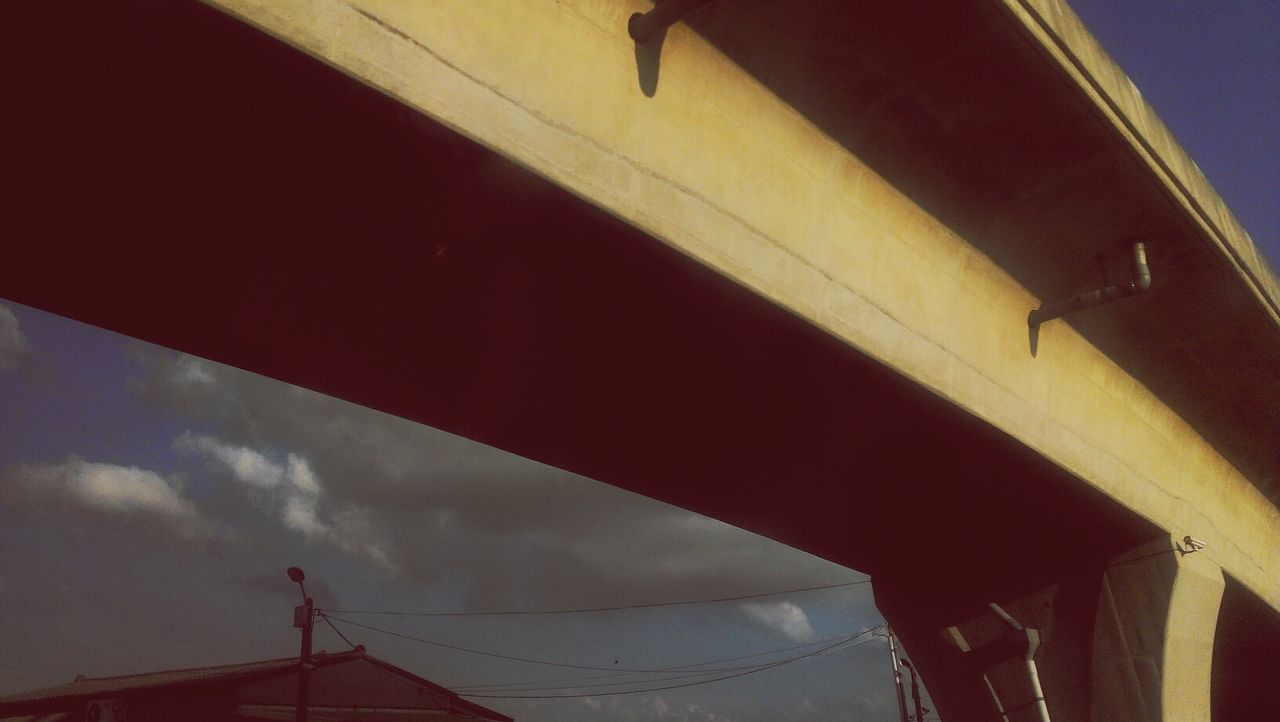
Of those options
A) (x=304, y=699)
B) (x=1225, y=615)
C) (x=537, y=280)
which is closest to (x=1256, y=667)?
(x=1225, y=615)

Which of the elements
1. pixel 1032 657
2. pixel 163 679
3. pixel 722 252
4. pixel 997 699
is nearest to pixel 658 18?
pixel 722 252

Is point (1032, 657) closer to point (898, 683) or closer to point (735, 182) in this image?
point (735, 182)

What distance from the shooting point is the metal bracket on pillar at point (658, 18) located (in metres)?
4.85

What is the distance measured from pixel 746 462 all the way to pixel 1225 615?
9.16 m

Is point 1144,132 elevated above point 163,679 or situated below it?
above

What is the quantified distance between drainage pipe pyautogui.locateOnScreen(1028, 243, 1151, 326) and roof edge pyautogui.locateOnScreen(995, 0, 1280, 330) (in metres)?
0.52

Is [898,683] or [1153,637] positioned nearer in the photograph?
[1153,637]

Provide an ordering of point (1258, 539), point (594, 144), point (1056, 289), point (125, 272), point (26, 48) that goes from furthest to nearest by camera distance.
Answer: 1. point (1258, 539)
2. point (1056, 289)
3. point (125, 272)
4. point (594, 144)
5. point (26, 48)

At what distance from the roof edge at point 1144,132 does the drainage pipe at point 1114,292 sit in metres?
0.52

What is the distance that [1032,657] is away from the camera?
10.0 meters

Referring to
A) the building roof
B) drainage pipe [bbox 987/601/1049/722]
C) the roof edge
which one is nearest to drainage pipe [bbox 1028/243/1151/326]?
the roof edge

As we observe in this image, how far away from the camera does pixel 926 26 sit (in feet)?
18.8

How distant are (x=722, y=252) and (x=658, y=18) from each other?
4.64 feet

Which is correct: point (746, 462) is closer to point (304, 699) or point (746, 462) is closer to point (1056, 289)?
point (1056, 289)
